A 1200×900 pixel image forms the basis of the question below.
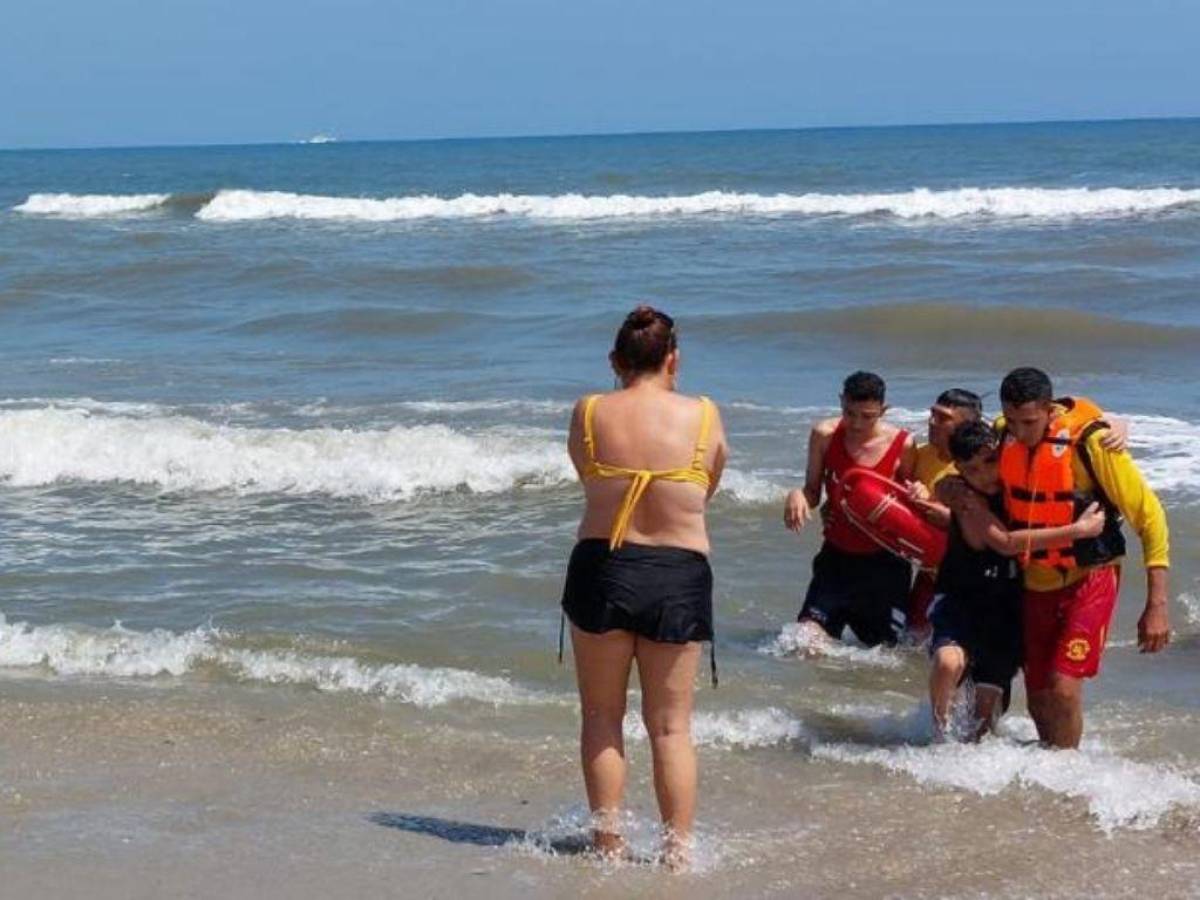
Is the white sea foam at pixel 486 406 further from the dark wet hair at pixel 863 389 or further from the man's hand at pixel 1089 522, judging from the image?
the man's hand at pixel 1089 522

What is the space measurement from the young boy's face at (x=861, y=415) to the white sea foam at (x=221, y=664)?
1.62 m

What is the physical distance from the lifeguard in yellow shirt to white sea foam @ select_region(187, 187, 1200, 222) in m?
27.7

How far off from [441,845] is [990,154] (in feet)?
200

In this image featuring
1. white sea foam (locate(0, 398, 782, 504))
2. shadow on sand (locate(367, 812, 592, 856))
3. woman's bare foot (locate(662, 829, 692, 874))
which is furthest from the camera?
white sea foam (locate(0, 398, 782, 504))

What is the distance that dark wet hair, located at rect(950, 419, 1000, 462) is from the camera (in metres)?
5.44

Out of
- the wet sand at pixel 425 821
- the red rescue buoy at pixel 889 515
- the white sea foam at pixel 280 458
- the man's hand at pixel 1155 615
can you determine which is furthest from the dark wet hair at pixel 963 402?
the white sea foam at pixel 280 458

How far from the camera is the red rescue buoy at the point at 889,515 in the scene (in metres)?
6.84

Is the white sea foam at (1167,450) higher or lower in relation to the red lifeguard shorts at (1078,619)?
lower

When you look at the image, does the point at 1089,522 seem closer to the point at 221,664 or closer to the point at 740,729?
the point at 740,729

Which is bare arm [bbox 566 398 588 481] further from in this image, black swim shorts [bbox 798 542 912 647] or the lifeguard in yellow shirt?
black swim shorts [bbox 798 542 912 647]

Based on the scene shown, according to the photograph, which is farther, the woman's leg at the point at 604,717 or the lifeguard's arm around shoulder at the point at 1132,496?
the lifeguard's arm around shoulder at the point at 1132,496

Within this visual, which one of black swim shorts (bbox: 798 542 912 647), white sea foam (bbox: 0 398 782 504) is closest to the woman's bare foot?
black swim shorts (bbox: 798 542 912 647)

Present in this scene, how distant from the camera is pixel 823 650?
7.12m

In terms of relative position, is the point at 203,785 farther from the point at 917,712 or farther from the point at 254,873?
the point at 917,712
